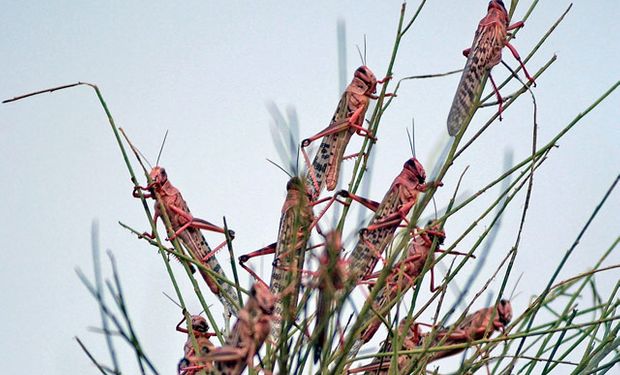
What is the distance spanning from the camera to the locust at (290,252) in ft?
5.95

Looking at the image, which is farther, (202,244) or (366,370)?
(202,244)

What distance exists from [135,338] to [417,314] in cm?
82

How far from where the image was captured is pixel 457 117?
3.11 metres

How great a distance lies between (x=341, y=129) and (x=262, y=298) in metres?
2.59

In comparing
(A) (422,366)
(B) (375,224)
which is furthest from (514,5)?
(A) (422,366)

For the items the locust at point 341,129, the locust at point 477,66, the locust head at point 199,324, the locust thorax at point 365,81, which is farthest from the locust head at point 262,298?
the locust thorax at point 365,81

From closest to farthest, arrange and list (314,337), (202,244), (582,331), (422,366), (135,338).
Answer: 1. (314,337)
2. (135,338)
3. (422,366)
4. (582,331)
5. (202,244)

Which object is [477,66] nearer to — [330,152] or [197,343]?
[330,152]

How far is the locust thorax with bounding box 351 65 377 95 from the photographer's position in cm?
445

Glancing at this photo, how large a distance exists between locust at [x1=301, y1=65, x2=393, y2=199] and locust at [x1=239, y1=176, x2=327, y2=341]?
0.80 meters

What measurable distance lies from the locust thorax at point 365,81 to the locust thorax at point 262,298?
272 cm

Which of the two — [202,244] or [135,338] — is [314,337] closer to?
[135,338]

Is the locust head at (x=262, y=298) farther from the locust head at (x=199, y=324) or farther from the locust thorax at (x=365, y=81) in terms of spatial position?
the locust thorax at (x=365, y=81)

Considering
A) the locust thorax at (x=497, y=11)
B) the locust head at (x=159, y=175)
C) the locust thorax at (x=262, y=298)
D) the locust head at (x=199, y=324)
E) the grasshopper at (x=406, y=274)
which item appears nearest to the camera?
the locust thorax at (x=262, y=298)
